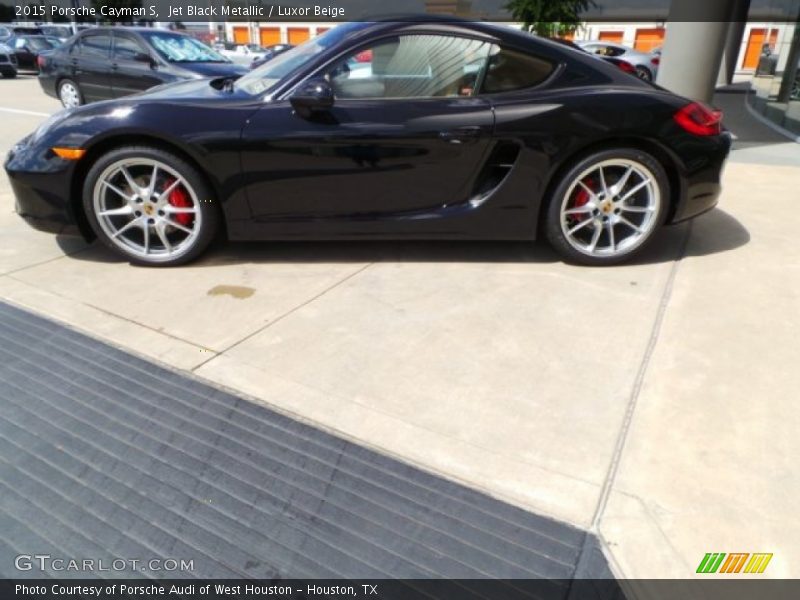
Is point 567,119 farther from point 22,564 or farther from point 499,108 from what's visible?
point 22,564

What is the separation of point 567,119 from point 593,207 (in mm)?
533

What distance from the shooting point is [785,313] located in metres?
2.85

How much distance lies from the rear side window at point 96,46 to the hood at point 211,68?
165cm

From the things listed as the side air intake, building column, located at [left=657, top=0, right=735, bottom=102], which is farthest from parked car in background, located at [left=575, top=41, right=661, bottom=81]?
the side air intake

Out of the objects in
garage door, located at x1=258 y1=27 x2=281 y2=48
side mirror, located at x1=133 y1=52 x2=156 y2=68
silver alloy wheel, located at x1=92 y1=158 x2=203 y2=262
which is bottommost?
silver alloy wheel, located at x1=92 y1=158 x2=203 y2=262

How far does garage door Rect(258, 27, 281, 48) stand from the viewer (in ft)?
169

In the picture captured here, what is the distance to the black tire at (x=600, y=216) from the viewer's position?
125 inches

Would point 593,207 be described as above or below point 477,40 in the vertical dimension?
below

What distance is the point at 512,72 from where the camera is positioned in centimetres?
317

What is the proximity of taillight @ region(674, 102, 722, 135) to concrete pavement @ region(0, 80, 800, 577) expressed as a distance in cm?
79

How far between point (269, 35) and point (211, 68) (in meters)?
50.8

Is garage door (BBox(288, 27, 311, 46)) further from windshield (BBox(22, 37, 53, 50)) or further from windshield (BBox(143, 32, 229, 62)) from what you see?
windshield (BBox(143, 32, 229, 62))

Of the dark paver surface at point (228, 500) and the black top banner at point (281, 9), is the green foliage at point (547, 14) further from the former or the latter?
the dark paver surface at point (228, 500)

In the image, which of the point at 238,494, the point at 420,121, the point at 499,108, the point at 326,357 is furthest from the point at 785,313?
the point at 238,494
